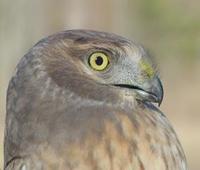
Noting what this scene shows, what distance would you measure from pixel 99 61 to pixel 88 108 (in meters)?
0.26

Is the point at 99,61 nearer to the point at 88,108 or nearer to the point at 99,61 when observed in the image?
the point at 99,61

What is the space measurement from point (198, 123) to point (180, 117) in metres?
0.70

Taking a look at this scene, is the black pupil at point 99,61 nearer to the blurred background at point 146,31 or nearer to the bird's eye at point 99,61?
the bird's eye at point 99,61

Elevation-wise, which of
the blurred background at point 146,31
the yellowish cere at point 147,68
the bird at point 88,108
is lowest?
the blurred background at point 146,31

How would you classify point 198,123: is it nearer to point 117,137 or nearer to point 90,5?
point 90,5

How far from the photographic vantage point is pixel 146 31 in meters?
16.6

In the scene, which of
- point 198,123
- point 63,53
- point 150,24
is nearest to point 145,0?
point 150,24

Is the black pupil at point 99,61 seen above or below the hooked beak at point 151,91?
above

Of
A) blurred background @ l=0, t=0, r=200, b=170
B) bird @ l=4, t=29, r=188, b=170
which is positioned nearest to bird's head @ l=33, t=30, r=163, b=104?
bird @ l=4, t=29, r=188, b=170

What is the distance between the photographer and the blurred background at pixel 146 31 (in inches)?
465

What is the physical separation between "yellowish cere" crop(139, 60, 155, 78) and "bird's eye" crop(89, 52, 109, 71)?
19 centimetres

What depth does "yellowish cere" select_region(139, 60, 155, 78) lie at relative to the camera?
5.23 meters

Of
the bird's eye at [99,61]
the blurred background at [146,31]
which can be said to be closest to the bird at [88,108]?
the bird's eye at [99,61]

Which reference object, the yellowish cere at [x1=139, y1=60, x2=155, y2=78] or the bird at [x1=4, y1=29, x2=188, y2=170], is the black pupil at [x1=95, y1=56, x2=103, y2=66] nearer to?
the bird at [x1=4, y1=29, x2=188, y2=170]
